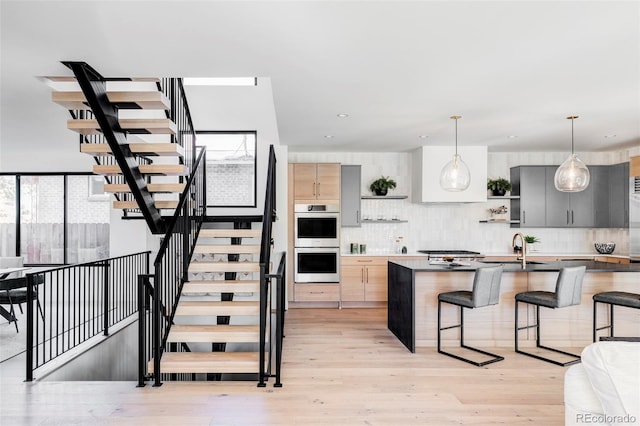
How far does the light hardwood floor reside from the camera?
2.84 metres

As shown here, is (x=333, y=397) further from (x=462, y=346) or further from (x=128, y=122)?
(x=128, y=122)

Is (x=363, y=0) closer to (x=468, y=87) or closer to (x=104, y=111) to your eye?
(x=468, y=87)

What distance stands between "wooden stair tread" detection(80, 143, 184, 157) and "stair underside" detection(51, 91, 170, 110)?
1.59 feet

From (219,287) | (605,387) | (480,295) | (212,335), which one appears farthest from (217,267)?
(605,387)

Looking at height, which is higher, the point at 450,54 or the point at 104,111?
the point at 450,54

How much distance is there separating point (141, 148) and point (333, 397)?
10.1 feet

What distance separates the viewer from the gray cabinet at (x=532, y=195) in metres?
6.89

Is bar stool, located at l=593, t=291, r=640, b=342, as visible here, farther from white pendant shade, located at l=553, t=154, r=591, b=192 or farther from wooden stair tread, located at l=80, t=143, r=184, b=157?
wooden stair tread, located at l=80, t=143, r=184, b=157

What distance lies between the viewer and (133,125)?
409 cm

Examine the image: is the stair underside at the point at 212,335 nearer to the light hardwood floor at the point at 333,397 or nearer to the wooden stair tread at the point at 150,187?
the light hardwood floor at the point at 333,397

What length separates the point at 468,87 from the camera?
3.80m

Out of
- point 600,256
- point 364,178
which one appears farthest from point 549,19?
point 600,256

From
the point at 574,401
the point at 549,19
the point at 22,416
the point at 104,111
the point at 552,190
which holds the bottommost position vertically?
the point at 22,416

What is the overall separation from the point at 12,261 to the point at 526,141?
8.10 metres
